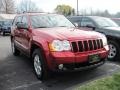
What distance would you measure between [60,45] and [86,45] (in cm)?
67

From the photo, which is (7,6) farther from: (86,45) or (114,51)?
(86,45)

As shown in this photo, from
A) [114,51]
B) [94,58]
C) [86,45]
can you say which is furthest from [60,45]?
[114,51]

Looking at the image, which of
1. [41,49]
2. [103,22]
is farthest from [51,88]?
[103,22]

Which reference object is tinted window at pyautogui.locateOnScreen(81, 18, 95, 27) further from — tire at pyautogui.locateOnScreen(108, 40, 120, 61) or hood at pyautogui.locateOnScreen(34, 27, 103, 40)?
hood at pyautogui.locateOnScreen(34, 27, 103, 40)

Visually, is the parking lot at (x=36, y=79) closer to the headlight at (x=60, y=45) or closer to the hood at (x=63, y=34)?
the headlight at (x=60, y=45)

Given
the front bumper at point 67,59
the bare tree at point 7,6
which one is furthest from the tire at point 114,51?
the bare tree at point 7,6

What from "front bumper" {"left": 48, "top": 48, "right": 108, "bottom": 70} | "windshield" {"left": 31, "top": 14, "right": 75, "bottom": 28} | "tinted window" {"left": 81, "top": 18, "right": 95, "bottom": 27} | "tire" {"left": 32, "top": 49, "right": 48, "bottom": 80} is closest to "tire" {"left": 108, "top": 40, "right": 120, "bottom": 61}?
"tinted window" {"left": 81, "top": 18, "right": 95, "bottom": 27}

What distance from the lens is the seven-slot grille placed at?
617 centimetres

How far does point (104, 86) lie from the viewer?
5789 millimetres

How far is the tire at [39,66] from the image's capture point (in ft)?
21.1

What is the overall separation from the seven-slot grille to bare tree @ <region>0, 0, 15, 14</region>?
65.4 meters

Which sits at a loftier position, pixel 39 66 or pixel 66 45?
pixel 66 45

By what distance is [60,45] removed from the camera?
611 centimetres

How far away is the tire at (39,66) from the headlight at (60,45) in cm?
51
